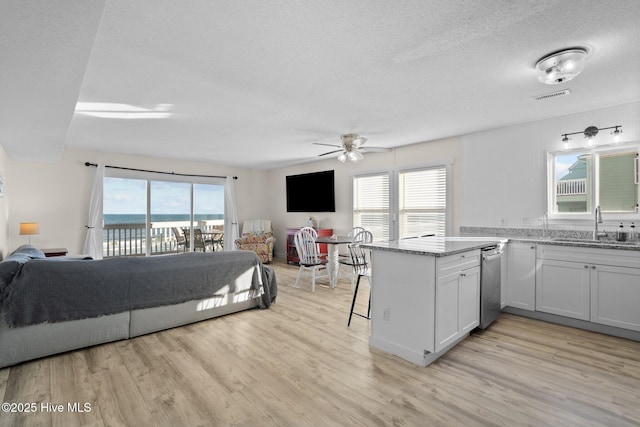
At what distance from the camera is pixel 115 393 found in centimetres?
210

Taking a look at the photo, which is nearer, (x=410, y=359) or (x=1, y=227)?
(x=410, y=359)

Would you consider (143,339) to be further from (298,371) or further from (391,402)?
(391,402)

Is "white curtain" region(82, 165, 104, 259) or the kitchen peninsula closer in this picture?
the kitchen peninsula

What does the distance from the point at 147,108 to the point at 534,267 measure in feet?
15.6

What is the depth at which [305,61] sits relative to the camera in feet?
8.02

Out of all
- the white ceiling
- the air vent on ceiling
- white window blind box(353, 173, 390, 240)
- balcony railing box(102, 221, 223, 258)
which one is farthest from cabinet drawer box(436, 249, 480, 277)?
balcony railing box(102, 221, 223, 258)

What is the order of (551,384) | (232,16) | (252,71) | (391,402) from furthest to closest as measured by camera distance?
(252,71)
(551,384)
(391,402)
(232,16)

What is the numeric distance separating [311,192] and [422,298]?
16.8 feet

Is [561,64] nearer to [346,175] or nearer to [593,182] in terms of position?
[593,182]

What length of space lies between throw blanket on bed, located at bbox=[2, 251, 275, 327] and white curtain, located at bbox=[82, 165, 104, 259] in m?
3.54

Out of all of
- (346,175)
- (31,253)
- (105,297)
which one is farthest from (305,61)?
(346,175)

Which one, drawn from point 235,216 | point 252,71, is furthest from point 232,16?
point 235,216

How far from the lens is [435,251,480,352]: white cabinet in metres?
2.46

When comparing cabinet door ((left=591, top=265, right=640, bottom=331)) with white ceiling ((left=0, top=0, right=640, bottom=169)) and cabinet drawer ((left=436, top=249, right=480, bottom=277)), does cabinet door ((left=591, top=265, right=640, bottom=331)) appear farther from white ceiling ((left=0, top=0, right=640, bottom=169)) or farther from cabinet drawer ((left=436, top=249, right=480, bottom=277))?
white ceiling ((left=0, top=0, right=640, bottom=169))
